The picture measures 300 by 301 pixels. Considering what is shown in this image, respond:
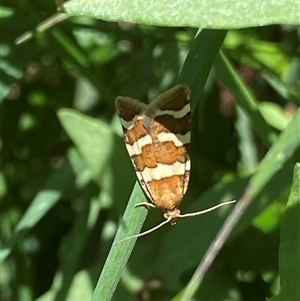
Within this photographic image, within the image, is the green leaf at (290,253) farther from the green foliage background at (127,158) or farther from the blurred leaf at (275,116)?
the blurred leaf at (275,116)

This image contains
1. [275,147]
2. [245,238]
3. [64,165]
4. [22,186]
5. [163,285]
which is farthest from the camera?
[22,186]

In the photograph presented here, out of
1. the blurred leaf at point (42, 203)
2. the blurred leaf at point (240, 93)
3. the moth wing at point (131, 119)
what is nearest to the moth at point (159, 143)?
the moth wing at point (131, 119)

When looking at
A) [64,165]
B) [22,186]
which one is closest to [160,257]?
[64,165]

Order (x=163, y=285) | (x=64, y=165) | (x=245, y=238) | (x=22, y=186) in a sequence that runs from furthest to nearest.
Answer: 1. (x=22, y=186)
2. (x=64, y=165)
3. (x=245, y=238)
4. (x=163, y=285)

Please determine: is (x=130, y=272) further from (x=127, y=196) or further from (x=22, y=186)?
(x=22, y=186)

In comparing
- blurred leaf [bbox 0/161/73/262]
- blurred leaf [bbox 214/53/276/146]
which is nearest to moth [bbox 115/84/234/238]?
blurred leaf [bbox 214/53/276/146]

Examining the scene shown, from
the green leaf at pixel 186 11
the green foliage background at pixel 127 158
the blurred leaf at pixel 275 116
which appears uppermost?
the green leaf at pixel 186 11

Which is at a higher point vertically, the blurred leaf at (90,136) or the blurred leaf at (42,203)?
the blurred leaf at (90,136)

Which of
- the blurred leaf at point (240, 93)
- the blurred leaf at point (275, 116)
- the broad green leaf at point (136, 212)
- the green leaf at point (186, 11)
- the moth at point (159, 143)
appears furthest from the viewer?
the blurred leaf at point (275, 116)
